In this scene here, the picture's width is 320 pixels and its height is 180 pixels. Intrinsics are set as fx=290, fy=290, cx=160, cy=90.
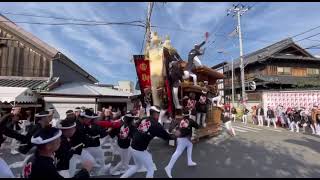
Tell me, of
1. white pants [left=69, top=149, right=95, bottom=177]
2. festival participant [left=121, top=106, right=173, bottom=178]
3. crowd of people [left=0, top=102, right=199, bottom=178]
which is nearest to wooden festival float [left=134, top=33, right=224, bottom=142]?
crowd of people [left=0, top=102, right=199, bottom=178]

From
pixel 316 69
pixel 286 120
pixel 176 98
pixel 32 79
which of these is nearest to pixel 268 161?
pixel 176 98

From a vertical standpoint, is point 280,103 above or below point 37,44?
below

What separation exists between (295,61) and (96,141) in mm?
29615

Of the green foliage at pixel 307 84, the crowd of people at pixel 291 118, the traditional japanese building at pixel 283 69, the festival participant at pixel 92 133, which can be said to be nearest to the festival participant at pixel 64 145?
the festival participant at pixel 92 133

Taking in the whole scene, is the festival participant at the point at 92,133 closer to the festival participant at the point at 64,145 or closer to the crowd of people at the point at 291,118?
the festival participant at the point at 64,145

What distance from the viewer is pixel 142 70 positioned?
10.9m

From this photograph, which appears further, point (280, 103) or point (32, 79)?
point (280, 103)

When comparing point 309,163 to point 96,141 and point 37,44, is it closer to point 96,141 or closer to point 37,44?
point 96,141

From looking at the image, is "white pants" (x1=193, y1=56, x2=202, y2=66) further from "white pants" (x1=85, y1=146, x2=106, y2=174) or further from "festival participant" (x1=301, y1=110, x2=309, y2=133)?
"festival participant" (x1=301, y1=110, x2=309, y2=133)

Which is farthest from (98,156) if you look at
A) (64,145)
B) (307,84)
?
(307,84)

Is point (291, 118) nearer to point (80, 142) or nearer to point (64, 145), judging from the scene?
point (80, 142)

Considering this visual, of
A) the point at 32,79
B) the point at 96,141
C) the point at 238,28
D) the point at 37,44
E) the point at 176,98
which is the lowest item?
the point at 96,141

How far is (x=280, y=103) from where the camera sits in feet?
75.0

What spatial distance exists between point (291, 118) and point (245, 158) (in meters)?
10.6
